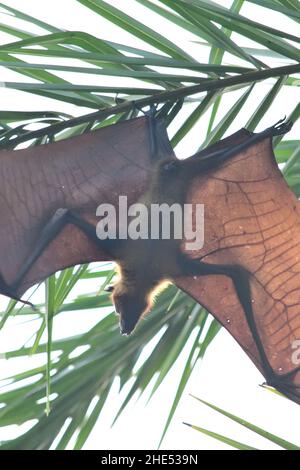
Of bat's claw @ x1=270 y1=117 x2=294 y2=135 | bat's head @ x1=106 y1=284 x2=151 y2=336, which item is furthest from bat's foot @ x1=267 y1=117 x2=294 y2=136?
bat's head @ x1=106 y1=284 x2=151 y2=336

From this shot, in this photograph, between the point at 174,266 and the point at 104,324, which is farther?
the point at 104,324

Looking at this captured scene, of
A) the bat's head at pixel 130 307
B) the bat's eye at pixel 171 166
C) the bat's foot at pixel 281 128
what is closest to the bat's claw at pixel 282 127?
the bat's foot at pixel 281 128

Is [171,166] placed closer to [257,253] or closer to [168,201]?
[168,201]

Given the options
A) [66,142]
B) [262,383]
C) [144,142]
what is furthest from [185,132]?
[262,383]

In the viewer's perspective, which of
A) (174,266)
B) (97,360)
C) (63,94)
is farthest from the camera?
(97,360)

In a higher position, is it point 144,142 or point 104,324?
point 144,142
